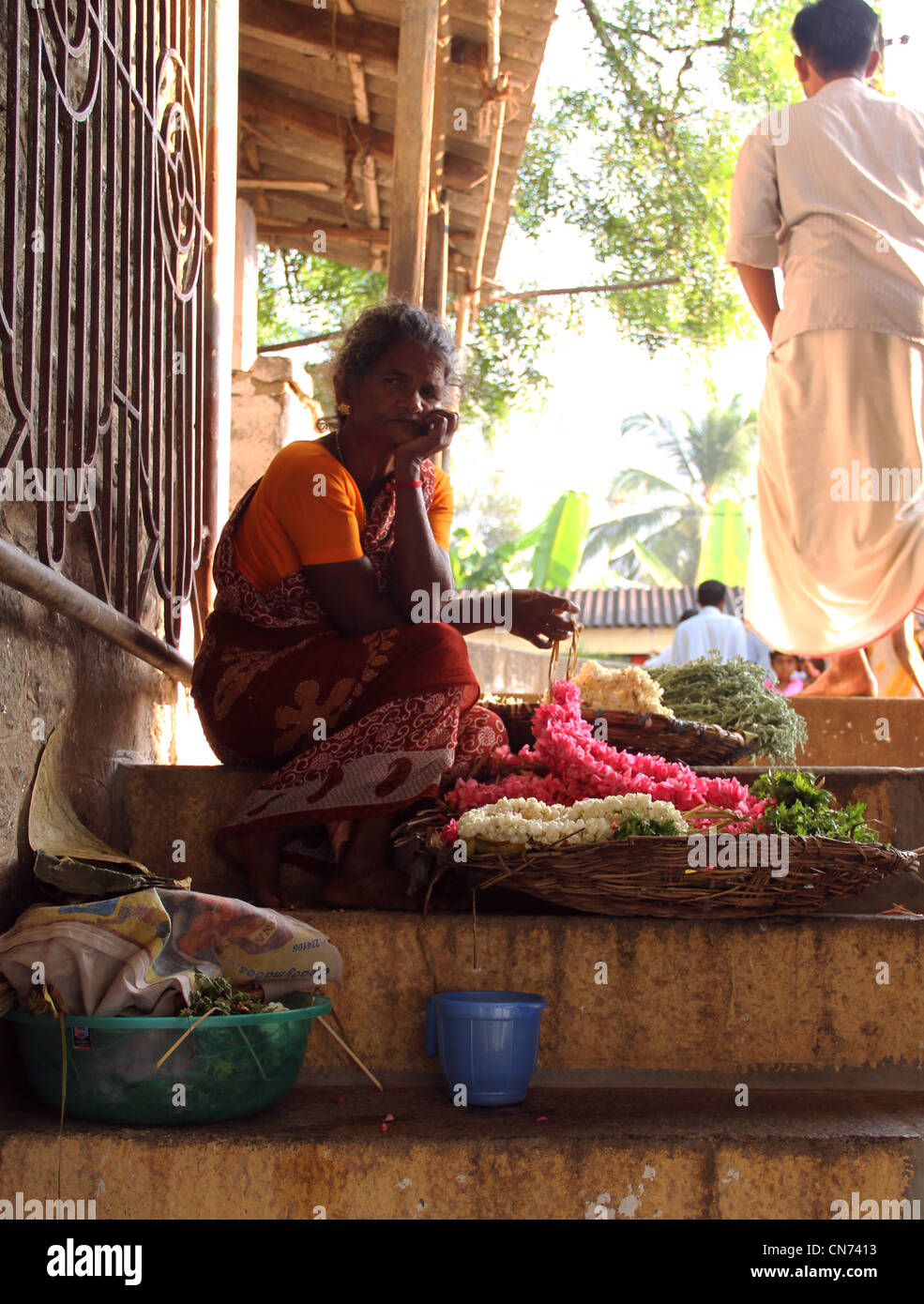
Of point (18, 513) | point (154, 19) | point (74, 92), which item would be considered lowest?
point (18, 513)

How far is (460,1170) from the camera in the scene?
210 cm

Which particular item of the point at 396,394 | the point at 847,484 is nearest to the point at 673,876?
the point at 396,394

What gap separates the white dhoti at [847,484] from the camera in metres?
4.36

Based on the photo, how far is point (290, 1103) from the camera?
236 cm

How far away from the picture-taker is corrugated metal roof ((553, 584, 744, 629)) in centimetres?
2073

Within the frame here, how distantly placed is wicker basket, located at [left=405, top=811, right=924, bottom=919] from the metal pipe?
0.94 m

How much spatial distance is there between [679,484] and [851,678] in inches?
1063

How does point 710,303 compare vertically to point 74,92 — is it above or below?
above

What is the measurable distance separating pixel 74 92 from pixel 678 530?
27.7m

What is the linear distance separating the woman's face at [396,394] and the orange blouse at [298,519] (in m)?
0.17

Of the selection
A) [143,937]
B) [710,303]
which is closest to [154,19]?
[143,937]

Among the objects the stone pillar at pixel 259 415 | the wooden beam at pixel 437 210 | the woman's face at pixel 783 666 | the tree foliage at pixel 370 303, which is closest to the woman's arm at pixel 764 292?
the stone pillar at pixel 259 415

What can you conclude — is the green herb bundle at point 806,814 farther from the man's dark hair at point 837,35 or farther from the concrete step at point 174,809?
the man's dark hair at point 837,35

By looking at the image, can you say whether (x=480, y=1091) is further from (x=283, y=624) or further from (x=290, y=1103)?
(x=283, y=624)
